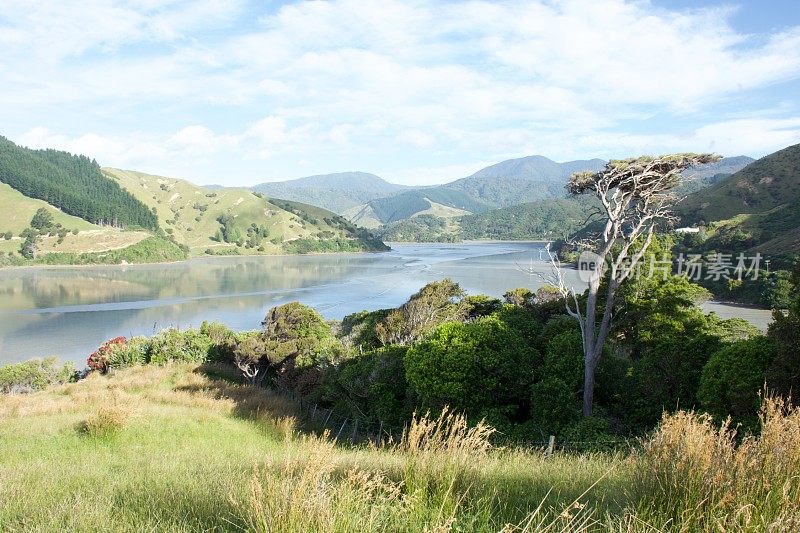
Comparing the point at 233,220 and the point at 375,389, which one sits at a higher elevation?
the point at 233,220

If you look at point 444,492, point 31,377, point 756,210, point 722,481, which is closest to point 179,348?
point 31,377

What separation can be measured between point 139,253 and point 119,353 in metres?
Answer: 98.6

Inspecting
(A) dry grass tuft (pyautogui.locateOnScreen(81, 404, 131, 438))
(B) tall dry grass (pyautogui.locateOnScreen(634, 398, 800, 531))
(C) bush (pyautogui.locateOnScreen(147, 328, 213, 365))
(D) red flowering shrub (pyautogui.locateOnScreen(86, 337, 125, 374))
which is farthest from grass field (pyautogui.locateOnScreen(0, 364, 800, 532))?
(D) red flowering shrub (pyautogui.locateOnScreen(86, 337, 125, 374))

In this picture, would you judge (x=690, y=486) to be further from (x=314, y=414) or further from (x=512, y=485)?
(x=314, y=414)

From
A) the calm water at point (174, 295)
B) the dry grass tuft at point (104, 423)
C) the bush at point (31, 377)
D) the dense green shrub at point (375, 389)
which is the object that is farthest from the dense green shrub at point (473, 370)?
the bush at point (31, 377)

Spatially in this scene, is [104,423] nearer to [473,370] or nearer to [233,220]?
[473,370]

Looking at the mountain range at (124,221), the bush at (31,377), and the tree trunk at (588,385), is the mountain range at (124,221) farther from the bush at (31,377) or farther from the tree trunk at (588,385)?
the tree trunk at (588,385)

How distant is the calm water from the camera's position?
46.0 m

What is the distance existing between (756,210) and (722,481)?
103 metres

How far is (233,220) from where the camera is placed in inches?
6713

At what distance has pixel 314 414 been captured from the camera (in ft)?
57.5

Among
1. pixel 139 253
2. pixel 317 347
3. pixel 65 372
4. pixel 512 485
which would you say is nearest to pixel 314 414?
pixel 317 347

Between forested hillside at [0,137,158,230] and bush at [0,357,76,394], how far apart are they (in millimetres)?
127818

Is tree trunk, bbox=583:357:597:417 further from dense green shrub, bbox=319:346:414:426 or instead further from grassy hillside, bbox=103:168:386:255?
grassy hillside, bbox=103:168:386:255
